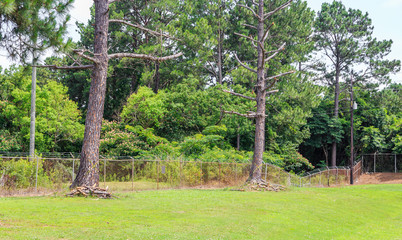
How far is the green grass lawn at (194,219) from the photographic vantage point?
8.44 meters

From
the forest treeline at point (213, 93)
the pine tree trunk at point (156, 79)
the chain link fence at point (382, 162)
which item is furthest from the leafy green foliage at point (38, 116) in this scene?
the chain link fence at point (382, 162)

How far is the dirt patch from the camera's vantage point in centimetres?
4148

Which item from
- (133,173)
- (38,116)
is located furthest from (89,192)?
(38,116)

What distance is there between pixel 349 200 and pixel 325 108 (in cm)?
3180

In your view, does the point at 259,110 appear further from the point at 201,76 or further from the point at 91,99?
the point at 201,76

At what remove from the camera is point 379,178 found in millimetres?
42875

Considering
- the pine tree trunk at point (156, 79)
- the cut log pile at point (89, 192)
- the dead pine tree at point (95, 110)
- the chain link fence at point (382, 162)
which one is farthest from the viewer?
the chain link fence at point (382, 162)

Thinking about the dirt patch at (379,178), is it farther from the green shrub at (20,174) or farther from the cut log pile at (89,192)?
the green shrub at (20,174)

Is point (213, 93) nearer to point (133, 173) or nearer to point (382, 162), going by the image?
point (133, 173)

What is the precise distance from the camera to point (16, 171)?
50.1 ft

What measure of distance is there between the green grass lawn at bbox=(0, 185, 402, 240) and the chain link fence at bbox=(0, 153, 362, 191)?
3090 mm

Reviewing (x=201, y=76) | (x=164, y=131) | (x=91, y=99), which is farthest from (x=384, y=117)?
(x=91, y=99)

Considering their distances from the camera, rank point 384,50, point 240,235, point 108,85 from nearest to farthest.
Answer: point 240,235 → point 108,85 → point 384,50

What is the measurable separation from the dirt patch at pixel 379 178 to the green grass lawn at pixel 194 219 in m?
27.2
